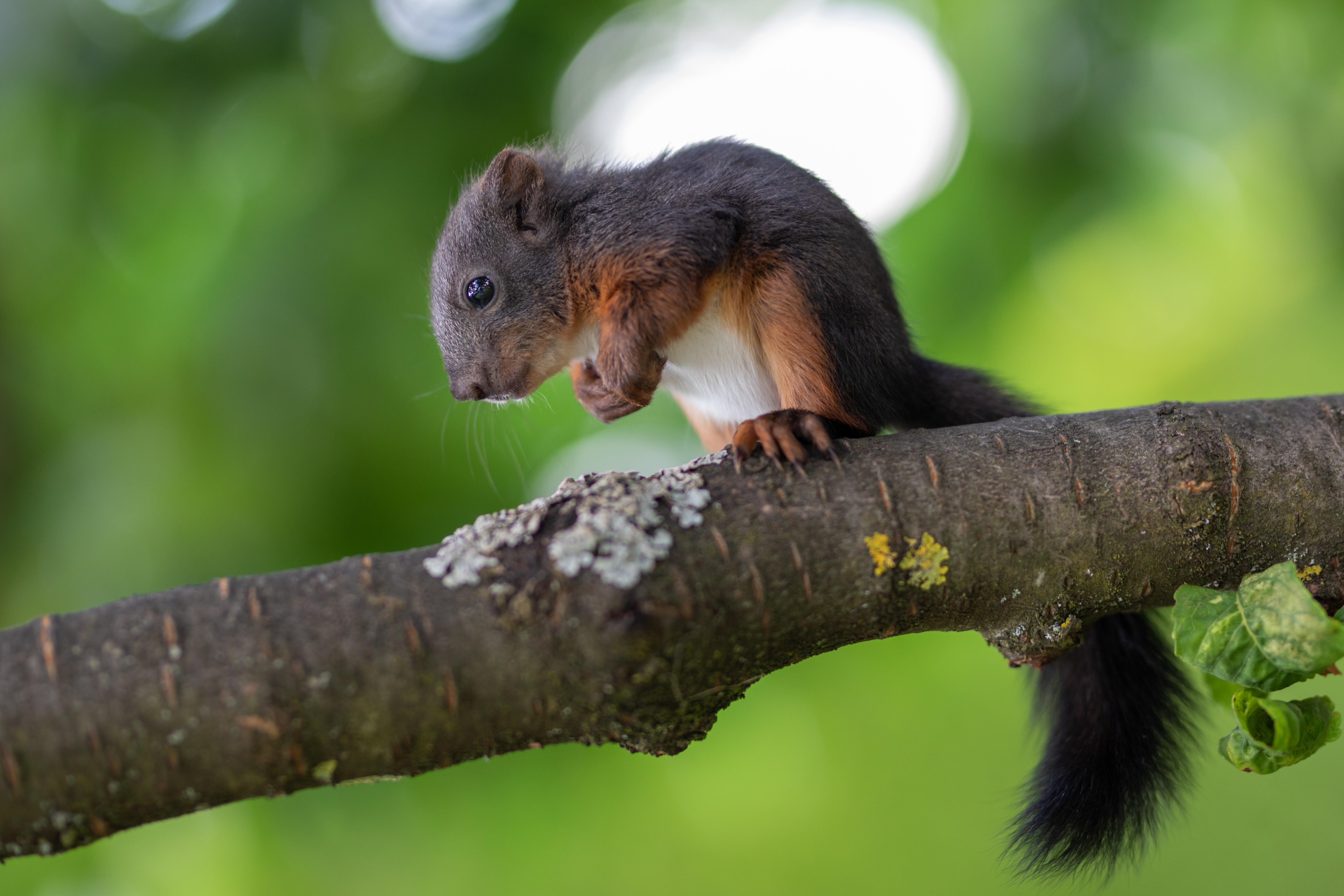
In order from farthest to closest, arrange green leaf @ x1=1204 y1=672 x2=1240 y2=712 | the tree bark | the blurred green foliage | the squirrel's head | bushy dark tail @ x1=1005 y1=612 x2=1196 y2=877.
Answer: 1. the blurred green foliage
2. the squirrel's head
3. bushy dark tail @ x1=1005 y1=612 x2=1196 y2=877
4. green leaf @ x1=1204 y1=672 x2=1240 y2=712
5. the tree bark

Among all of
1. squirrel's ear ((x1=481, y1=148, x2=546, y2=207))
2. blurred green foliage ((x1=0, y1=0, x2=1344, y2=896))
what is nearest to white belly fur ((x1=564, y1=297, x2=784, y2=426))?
squirrel's ear ((x1=481, y1=148, x2=546, y2=207))

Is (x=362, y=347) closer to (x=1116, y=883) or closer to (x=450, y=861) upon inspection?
(x=450, y=861)

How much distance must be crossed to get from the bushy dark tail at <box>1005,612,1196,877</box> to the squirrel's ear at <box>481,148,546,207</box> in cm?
171

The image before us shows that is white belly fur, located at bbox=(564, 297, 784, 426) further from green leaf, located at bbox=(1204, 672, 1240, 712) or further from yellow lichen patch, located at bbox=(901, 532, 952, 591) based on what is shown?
green leaf, located at bbox=(1204, 672, 1240, 712)

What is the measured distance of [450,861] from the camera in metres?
3.55

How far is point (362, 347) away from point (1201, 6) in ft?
11.3

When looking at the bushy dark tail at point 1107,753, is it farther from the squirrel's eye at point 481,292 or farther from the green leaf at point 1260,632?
→ the squirrel's eye at point 481,292

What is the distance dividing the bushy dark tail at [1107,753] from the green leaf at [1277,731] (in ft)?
1.45

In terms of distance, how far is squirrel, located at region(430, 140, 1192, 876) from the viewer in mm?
1747

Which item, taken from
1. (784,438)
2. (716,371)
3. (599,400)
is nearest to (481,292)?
(599,400)

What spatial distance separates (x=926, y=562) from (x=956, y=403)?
2.90 ft

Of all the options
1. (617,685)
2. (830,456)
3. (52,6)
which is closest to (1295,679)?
(830,456)

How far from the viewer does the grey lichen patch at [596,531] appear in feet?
3.86

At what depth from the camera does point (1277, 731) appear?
1.25 meters
